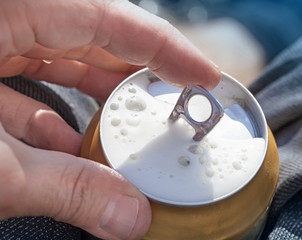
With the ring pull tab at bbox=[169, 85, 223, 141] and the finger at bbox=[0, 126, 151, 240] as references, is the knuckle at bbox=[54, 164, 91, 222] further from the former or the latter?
the ring pull tab at bbox=[169, 85, 223, 141]

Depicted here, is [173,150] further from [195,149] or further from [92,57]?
[92,57]

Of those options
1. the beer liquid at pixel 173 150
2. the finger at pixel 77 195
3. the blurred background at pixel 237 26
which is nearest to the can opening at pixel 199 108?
the beer liquid at pixel 173 150

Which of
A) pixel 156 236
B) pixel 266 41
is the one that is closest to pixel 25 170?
pixel 156 236

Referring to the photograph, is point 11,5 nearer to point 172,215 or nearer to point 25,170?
point 25,170

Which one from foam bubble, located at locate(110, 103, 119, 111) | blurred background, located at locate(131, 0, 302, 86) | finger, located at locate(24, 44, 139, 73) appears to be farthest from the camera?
blurred background, located at locate(131, 0, 302, 86)

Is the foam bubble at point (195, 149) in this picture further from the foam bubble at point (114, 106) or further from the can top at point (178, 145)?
the foam bubble at point (114, 106)

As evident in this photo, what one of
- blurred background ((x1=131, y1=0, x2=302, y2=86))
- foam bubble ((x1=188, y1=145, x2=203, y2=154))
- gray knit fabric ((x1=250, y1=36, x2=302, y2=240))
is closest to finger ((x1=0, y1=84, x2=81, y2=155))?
foam bubble ((x1=188, y1=145, x2=203, y2=154))
